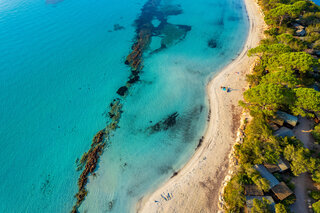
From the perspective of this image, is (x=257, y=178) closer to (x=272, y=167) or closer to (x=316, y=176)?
(x=272, y=167)

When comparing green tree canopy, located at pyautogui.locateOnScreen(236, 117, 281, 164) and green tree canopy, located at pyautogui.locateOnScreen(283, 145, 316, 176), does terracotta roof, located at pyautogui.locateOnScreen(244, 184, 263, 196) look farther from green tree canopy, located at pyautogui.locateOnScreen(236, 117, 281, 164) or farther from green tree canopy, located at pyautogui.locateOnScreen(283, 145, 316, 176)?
green tree canopy, located at pyautogui.locateOnScreen(283, 145, 316, 176)

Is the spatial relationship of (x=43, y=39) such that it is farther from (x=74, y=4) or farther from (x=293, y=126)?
(x=293, y=126)

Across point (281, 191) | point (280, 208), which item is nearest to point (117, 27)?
point (281, 191)

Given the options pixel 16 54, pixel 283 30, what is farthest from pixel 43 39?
pixel 283 30

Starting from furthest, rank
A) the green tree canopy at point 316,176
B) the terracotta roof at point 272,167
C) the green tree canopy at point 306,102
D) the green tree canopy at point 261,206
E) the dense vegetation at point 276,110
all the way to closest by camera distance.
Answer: the green tree canopy at point 306,102 → the terracotta roof at point 272,167 → the dense vegetation at point 276,110 → the green tree canopy at point 316,176 → the green tree canopy at point 261,206

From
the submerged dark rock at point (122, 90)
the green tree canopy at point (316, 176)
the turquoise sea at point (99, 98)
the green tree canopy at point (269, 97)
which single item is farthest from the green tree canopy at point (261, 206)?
the submerged dark rock at point (122, 90)

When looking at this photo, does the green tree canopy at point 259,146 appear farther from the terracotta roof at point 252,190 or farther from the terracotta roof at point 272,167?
the terracotta roof at point 252,190

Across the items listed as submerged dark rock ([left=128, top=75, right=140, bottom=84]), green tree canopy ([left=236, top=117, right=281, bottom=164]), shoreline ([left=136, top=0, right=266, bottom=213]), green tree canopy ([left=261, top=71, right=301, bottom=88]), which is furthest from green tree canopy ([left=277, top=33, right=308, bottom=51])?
submerged dark rock ([left=128, top=75, right=140, bottom=84])
